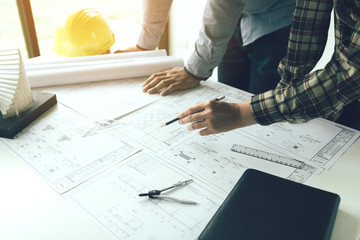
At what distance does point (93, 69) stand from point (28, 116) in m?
0.38

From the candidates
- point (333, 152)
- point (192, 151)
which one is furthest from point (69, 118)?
point (333, 152)

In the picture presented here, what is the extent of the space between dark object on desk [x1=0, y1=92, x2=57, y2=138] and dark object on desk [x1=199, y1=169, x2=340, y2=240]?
0.69m

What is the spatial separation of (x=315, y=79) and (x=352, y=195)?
0.96ft

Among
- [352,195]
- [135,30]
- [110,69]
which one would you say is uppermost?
[110,69]

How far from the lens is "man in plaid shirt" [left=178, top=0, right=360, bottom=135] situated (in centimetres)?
72

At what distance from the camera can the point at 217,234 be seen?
61 cm

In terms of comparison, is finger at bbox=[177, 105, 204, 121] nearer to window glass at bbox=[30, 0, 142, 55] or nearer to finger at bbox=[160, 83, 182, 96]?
finger at bbox=[160, 83, 182, 96]

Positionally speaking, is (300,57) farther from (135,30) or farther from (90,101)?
(135,30)

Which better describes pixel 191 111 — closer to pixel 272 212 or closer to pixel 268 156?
pixel 268 156

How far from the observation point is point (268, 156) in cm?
89

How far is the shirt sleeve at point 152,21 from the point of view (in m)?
1.56

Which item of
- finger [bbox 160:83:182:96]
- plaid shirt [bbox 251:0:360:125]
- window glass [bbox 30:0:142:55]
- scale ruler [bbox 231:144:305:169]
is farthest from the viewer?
window glass [bbox 30:0:142:55]

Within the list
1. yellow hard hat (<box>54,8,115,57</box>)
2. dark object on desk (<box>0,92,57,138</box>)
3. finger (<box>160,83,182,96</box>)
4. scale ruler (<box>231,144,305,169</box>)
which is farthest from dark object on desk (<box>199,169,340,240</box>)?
yellow hard hat (<box>54,8,115,57</box>)

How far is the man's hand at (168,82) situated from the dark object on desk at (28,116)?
1.19 feet
